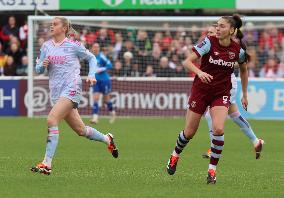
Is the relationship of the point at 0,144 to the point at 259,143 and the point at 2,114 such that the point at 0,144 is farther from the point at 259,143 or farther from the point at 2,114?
the point at 2,114

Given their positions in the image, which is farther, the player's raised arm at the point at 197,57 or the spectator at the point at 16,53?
the spectator at the point at 16,53

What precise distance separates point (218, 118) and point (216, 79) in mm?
519

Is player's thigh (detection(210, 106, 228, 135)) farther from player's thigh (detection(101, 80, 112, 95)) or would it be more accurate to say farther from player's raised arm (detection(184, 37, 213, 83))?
player's thigh (detection(101, 80, 112, 95))

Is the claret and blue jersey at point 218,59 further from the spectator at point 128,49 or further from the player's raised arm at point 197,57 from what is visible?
the spectator at point 128,49

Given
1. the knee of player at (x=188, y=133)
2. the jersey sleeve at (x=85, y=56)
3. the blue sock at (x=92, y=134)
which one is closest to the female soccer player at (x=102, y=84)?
the blue sock at (x=92, y=134)

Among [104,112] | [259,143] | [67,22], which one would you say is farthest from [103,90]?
[67,22]

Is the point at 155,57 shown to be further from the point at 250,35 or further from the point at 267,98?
the point at 267,98

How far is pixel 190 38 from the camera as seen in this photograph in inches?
1027

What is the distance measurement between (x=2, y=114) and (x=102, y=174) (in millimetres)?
13749

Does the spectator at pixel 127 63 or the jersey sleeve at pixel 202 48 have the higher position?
the jersey sleeve at pixel 202 48

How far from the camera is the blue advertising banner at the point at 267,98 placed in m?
25.0

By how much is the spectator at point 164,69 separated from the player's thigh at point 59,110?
13.6m

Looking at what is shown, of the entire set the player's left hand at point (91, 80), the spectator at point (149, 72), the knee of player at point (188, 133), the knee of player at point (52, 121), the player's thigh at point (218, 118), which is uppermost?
the player's left hand at point (91, 80)

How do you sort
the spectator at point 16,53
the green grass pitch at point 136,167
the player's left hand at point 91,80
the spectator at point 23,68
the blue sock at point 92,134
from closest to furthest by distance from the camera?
the green grass pitch at point 136,167
the player's left hand at point 91,80
the blue sock at point 92,134
the spectator at point 23,68
the spectator at point 16,53
